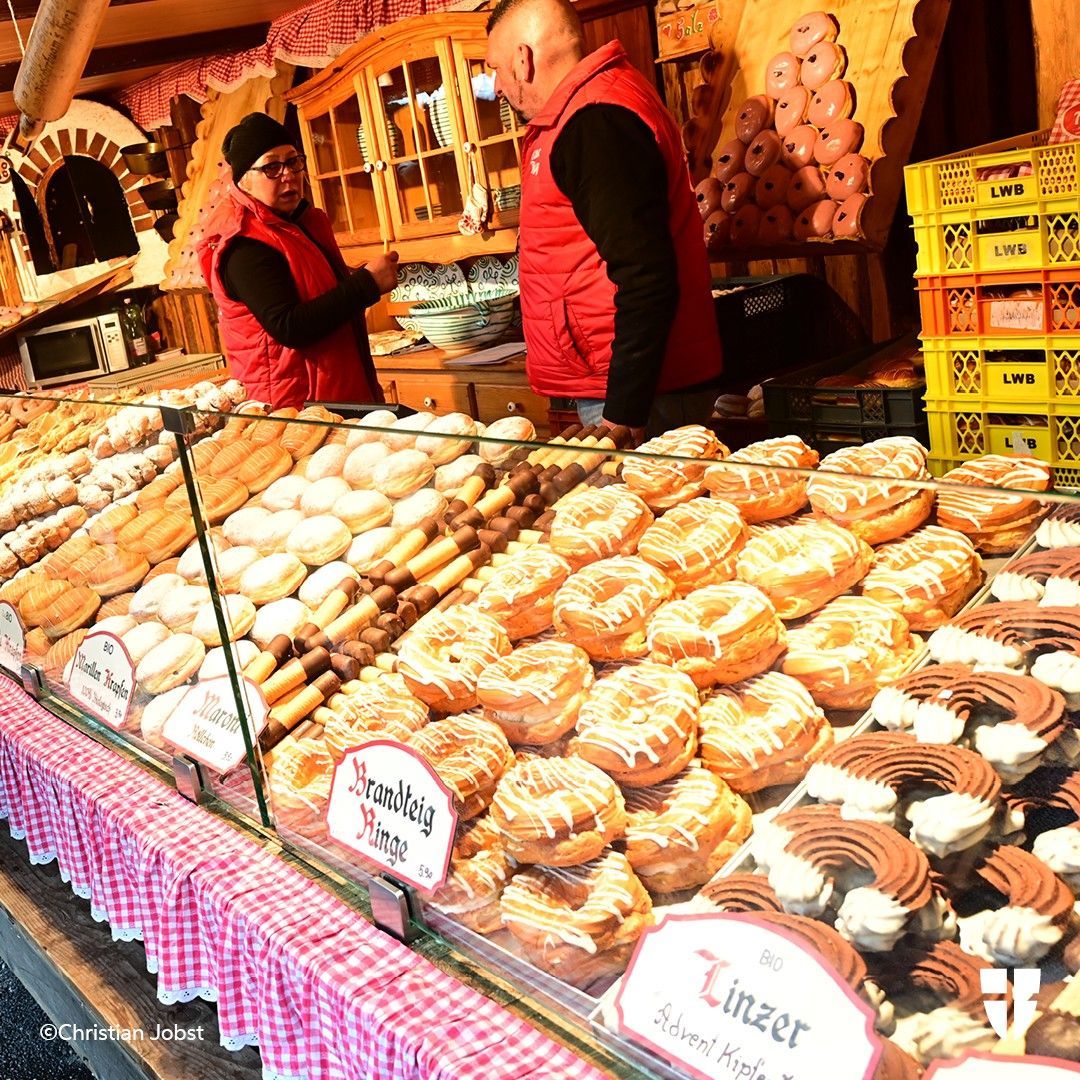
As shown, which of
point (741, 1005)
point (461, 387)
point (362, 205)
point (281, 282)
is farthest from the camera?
point (362, 205)

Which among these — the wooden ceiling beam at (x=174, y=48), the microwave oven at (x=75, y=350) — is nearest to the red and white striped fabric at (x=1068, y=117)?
the wooden ceiling beam at (x=174, y=48)

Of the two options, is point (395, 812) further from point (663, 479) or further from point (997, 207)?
point (997, 207)

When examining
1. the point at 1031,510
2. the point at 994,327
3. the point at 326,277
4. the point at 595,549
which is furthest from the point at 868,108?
the point at 1031,510

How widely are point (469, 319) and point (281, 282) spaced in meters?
1.75

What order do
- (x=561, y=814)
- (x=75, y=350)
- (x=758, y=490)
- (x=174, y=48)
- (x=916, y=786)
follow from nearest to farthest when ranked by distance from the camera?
(x=916, y=786) < (x=561, y=814) < (x=758, y=490) < (x=174, y=48) < (x=75, y=350)

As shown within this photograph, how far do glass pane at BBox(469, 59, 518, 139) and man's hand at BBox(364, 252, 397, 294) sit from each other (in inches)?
52.6

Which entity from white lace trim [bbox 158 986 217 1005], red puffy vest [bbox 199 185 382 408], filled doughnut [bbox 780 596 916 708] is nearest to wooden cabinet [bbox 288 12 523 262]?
red puffy vest [bbox 199 185 382 408]

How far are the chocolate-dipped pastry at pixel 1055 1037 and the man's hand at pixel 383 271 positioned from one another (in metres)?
2.71

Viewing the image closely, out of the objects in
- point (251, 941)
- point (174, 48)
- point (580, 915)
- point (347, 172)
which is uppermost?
point (174, 48)

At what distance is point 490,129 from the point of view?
439 centimetres

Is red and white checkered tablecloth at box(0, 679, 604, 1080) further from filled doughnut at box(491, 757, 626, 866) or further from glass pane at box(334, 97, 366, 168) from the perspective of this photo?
glass pane at box(334, 97, 366, 168)

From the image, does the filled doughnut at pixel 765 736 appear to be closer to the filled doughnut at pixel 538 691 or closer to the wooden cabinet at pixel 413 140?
the filled doughnut at pixel 538 691

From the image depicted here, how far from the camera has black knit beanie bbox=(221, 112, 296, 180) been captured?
9.73 feet

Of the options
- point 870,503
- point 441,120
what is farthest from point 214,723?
point 441,120
